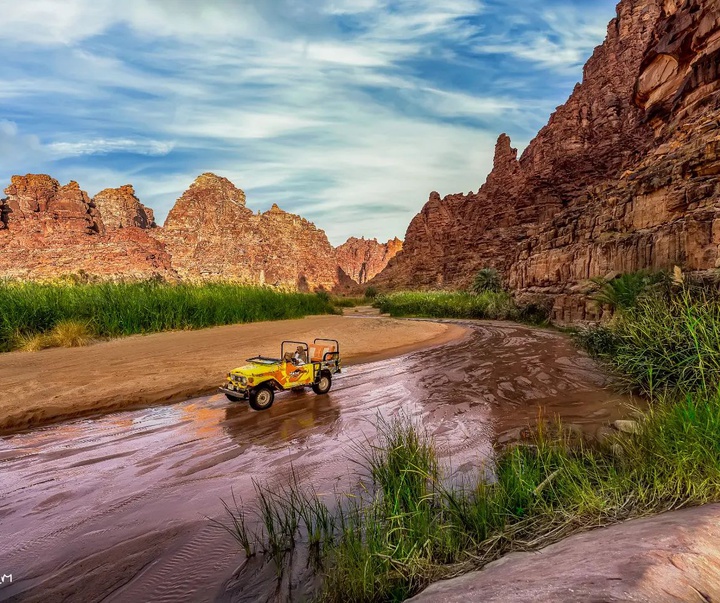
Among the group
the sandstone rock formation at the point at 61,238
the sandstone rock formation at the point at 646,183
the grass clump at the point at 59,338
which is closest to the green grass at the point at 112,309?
the grass clump at the point at 59,338

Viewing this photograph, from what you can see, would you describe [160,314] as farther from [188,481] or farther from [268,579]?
[268,579]

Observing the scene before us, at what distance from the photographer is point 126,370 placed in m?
8.84

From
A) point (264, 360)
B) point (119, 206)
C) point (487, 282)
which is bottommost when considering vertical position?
point (264, 360)

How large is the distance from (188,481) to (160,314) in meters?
11.2

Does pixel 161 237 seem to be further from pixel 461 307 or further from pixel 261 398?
pixel 261 398

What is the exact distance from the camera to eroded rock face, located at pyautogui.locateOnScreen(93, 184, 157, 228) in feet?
416

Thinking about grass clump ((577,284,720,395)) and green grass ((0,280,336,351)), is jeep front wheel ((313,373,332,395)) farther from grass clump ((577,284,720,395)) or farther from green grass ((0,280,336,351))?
green grass ((0,280,336,351))

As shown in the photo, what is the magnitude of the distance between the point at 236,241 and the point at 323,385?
121m

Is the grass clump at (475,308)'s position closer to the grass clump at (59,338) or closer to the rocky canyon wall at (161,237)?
the grass clump at (59,338)

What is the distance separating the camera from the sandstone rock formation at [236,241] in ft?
372

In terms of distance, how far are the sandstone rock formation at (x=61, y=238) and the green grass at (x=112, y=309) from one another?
62080 millimetres

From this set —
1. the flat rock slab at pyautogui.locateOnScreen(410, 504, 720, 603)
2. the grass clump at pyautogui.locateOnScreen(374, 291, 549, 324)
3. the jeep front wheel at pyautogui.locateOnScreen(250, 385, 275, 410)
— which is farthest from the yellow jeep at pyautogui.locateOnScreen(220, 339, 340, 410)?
the grass clump at pyautogui.locateOnScreen(374, 291, 549, 324)

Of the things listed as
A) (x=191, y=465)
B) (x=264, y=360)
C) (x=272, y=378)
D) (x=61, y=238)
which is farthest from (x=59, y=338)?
(x=61, y=238)

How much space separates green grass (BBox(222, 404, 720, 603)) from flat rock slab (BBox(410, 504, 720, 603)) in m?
0.31
